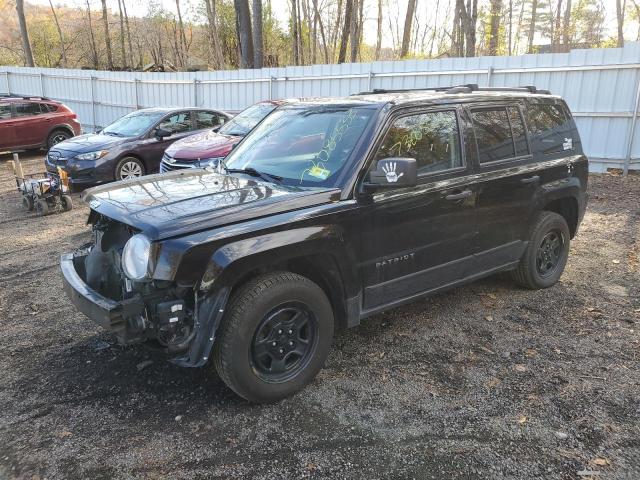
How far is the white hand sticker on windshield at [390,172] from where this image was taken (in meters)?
3.36

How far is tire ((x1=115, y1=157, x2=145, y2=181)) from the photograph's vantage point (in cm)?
1018

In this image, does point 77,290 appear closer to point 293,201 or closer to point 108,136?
point 293,201

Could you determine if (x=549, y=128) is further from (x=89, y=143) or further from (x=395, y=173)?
(x=89, y=143)

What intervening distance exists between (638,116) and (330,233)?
30.8 feet

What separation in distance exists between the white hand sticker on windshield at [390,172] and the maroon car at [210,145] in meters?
5.29

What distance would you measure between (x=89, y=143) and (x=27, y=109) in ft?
20.4

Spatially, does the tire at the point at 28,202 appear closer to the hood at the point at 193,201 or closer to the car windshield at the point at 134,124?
the car windshield at the point at 134,124

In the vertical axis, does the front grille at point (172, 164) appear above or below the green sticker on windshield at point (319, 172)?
below

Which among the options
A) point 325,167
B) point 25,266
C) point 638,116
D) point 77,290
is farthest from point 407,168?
point 638,116

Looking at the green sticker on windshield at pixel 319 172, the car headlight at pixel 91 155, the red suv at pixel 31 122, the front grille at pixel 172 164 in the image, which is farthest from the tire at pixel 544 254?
the red suv at pixel 31 122

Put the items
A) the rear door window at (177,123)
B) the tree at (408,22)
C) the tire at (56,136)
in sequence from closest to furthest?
the rear door window at (177,123) → the tire at (56,136) → the tree at (408,22)

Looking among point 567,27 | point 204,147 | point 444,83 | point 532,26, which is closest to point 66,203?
point 204,147

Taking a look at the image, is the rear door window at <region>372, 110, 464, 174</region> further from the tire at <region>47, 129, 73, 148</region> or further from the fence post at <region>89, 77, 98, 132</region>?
the fence post at <region>89, 77, 98, 132</region>

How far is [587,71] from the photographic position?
10.5m
